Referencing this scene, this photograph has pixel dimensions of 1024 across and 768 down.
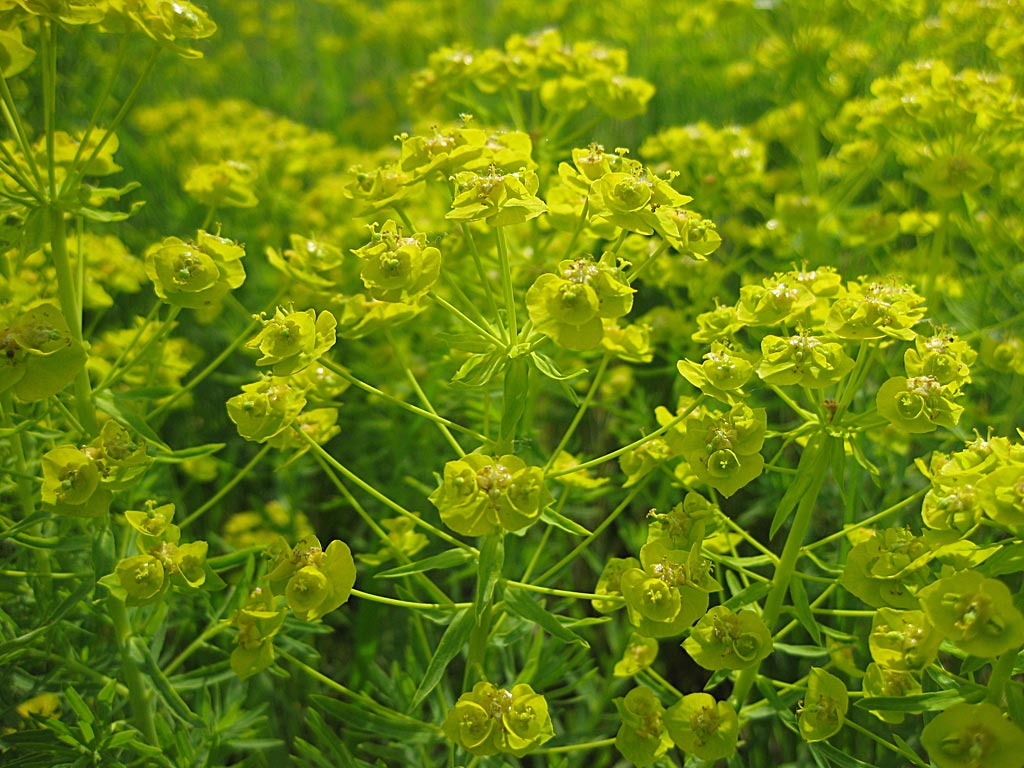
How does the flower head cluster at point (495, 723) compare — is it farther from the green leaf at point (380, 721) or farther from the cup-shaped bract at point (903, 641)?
the cup-shaped bract at point (903, 641)

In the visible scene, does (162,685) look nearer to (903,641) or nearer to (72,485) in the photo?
(72,485)

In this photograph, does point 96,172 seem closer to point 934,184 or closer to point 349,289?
point 349,289

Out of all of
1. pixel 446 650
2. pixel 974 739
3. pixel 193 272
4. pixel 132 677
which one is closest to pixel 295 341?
pixel 193 272

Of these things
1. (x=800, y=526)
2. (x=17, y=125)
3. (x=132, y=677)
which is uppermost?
(x=17, y=125)

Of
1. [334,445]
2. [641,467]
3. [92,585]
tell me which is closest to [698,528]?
[641,467]

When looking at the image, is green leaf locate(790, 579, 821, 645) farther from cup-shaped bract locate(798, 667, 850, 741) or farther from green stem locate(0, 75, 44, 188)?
green stem locate(0, 75, 44, 188)

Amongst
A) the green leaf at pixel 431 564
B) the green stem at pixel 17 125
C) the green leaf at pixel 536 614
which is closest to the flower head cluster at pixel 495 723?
the green leaf at pixel 536 614

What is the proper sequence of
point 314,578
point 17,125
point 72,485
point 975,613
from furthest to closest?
point 17,125
point 72,485
point 314,578
point 975,613
